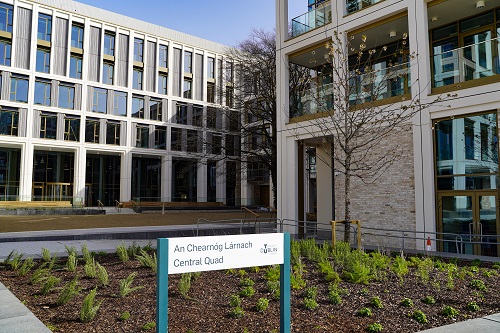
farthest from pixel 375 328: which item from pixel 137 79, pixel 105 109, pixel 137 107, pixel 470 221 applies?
pixel 137 79

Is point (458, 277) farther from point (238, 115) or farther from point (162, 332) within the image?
point (238, 115)

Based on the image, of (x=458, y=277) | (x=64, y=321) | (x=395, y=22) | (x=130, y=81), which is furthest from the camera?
(x=130, y=81)

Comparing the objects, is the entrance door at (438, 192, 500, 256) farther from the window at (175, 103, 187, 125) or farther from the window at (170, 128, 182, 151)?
the window at (175, 103, 187, 125)

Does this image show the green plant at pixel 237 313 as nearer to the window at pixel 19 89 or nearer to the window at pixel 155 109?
the window at pixel 19 89

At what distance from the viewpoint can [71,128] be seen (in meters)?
41.2

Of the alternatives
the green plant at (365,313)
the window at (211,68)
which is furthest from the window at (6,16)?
the green plant at (365,313)

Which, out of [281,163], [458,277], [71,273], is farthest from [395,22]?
[71,273]

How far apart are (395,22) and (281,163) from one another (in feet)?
25.6

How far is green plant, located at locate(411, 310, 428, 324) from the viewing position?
5066 millimetres

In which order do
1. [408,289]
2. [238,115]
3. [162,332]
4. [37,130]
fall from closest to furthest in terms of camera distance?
[162,332]
[408,289]
[238,115]
[37,130]

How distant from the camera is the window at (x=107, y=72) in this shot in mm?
43812

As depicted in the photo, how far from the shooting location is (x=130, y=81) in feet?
148

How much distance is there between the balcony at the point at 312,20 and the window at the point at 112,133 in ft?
97.7

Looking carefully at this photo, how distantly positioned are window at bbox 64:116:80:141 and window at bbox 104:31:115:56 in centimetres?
841
